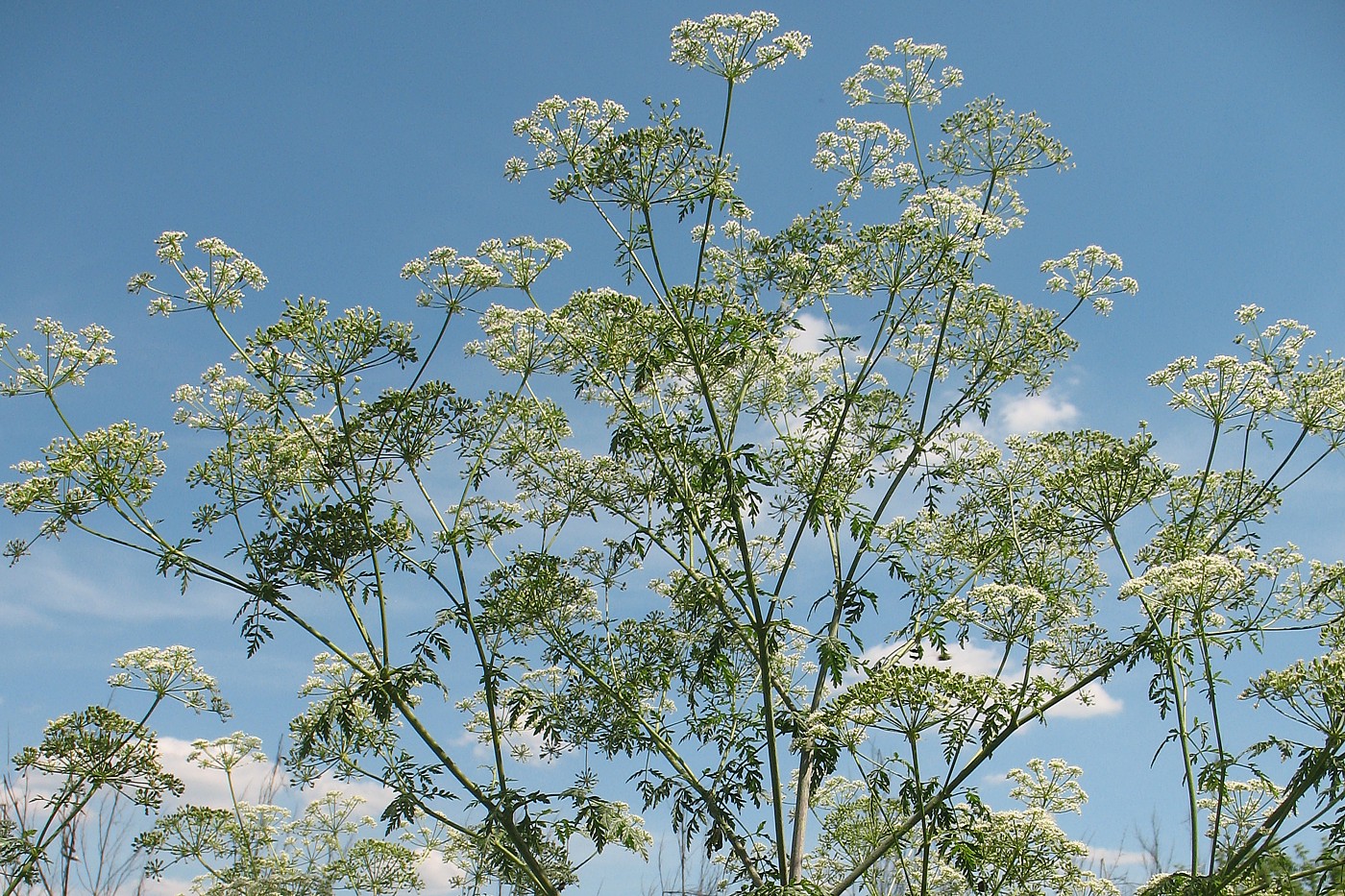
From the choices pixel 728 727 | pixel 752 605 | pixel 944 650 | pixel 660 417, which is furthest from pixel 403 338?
pixel 944 650

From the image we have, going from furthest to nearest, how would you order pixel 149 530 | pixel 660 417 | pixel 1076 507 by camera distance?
pixel 1076 507, pixel 660 417, pixel 149 530

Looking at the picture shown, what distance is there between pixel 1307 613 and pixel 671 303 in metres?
5.26

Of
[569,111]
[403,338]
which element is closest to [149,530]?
[403,338]

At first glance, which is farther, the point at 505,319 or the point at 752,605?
the point at 505,319

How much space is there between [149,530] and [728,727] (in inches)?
186

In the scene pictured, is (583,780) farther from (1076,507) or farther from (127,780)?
(1076,507)

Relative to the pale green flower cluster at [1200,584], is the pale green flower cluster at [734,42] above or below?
above

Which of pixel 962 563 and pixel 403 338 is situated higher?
pixel 403 338

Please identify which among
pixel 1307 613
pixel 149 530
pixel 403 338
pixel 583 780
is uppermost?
pixel 403 338

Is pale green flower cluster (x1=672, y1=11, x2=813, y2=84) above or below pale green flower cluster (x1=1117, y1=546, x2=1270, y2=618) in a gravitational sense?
above

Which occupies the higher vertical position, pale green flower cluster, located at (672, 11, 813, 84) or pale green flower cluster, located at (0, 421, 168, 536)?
pale green flower cluster, located at (672, 11, 813, 84)

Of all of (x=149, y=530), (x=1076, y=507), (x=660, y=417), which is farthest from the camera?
(x=1076, y=507)

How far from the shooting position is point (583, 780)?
26.9 feet

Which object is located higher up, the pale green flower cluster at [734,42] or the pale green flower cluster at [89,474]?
the pale green flower cluster at [734,42]
